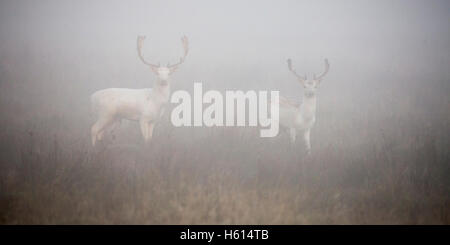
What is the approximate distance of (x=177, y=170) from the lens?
5.22m

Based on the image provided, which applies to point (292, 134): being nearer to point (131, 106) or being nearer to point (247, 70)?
point (131, 106)

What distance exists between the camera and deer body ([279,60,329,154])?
20.7ft

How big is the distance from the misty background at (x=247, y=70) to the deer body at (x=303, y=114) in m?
0.31

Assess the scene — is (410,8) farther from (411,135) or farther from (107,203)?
(107,203)

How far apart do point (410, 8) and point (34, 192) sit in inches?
665

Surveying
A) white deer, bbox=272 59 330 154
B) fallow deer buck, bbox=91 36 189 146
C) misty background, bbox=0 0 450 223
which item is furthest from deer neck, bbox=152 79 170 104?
white deer, bbox=272 59 330 154

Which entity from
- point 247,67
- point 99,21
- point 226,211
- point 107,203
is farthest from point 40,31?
point 226,211

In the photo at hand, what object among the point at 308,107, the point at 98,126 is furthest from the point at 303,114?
the point at 98,126

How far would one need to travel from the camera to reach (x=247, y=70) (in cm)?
1121

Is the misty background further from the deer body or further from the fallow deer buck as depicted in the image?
the fallow deer buck

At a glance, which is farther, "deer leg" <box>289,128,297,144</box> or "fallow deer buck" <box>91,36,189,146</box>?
"deer leg" <box>289,128,297,144</box>

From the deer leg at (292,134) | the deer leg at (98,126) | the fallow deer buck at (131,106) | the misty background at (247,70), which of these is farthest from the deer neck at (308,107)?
the deer leg at (98,126)

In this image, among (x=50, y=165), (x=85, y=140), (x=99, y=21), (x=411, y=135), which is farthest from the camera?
(x=99, y=21)

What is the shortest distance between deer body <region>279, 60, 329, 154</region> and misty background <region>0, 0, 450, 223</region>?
310mm
